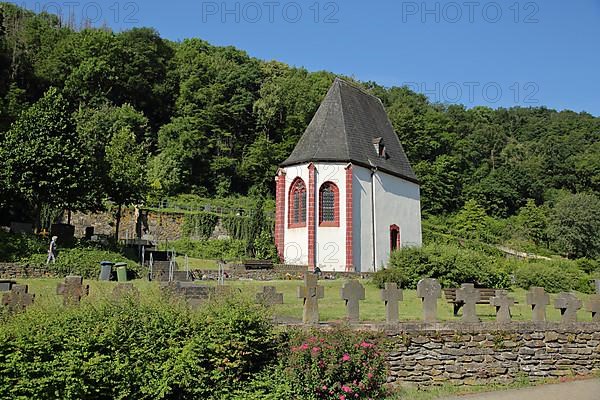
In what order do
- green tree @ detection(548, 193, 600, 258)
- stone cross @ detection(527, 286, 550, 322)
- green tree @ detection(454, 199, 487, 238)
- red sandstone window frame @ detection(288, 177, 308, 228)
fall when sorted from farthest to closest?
1. green tree @ detection(454, 199, 487, 238)
2. green tree @ detection(548, 193, 600, 258)
3. red sandstone window frame @ detection(288, 177, 308, 228)
4. stone cross @ detection(527, 286, 550, 322)

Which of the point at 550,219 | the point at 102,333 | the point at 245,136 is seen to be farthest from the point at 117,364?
the point at 550,219

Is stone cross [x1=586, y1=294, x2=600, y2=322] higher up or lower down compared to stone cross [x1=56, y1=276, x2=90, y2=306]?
lower down

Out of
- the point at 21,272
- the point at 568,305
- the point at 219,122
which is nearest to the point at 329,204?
the point at 21,272

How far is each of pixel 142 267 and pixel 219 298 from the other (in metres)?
14.1

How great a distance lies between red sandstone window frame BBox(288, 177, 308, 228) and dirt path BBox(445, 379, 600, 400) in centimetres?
1985

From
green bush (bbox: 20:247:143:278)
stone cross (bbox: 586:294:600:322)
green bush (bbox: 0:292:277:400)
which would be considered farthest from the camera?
green bush (bbox: 20:247:143:278)

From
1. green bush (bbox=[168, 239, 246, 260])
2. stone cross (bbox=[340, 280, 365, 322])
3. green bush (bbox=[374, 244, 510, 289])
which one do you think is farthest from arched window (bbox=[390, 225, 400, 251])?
stone cross (bbox=[340, 280, 365, 322])

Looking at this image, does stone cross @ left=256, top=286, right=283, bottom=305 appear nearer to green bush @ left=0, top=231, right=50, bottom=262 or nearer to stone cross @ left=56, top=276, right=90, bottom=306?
stone cross @ left=56, top=276, right=90, bottom=306

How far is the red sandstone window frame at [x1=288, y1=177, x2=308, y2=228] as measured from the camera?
3042 centimetres

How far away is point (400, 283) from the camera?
70.5ft

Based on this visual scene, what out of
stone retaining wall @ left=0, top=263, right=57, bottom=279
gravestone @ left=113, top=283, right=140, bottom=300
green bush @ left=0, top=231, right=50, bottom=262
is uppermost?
green bush @ left=0, top=231, right=50, bottom=262

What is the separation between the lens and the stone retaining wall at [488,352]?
36.4 ft

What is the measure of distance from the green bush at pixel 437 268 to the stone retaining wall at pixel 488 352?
349 inches

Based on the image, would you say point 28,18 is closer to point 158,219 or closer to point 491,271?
point 158,219
